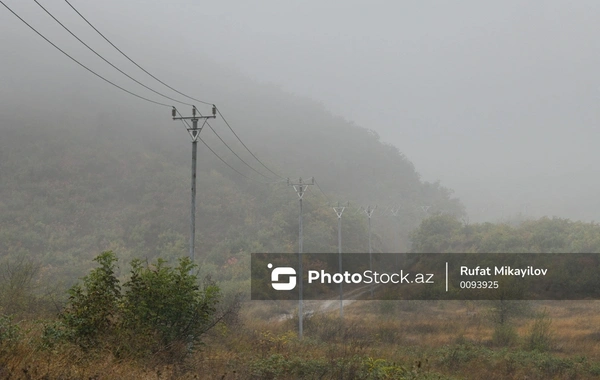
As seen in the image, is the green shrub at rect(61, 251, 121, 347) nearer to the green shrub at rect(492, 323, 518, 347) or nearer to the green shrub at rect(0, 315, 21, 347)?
the green shrub at rect(0, 315, 21, 347)

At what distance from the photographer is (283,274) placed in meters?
54.7

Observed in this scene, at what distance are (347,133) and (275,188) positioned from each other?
2722 inches

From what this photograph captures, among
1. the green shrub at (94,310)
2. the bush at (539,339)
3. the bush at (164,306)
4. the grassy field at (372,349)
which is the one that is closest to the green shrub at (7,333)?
the grassy field at (372,349)

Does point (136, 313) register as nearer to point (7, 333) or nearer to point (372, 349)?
point (7, 333)

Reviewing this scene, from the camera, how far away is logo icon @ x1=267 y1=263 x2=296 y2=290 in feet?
165

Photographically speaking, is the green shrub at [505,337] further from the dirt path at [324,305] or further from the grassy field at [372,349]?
the dirt path at [324,305]

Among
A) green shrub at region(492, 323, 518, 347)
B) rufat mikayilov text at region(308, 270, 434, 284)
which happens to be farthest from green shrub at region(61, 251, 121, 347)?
rufat mikayilov text at region(308, 270, 434, 284)

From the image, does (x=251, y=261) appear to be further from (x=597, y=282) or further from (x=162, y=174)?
(x=597, y=282)

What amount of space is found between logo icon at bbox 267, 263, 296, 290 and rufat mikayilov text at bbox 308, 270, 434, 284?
2.24 meters

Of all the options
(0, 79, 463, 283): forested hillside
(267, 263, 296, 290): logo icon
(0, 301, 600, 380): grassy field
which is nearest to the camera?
(0, 301, 600, 380): grassy field

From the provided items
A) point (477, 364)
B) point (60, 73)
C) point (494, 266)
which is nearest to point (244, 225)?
point (494, 266)

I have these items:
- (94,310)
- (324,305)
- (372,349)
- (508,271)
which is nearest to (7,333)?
(94,310)

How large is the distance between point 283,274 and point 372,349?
106 feet

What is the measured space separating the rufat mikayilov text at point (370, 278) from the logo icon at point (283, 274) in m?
2.24
